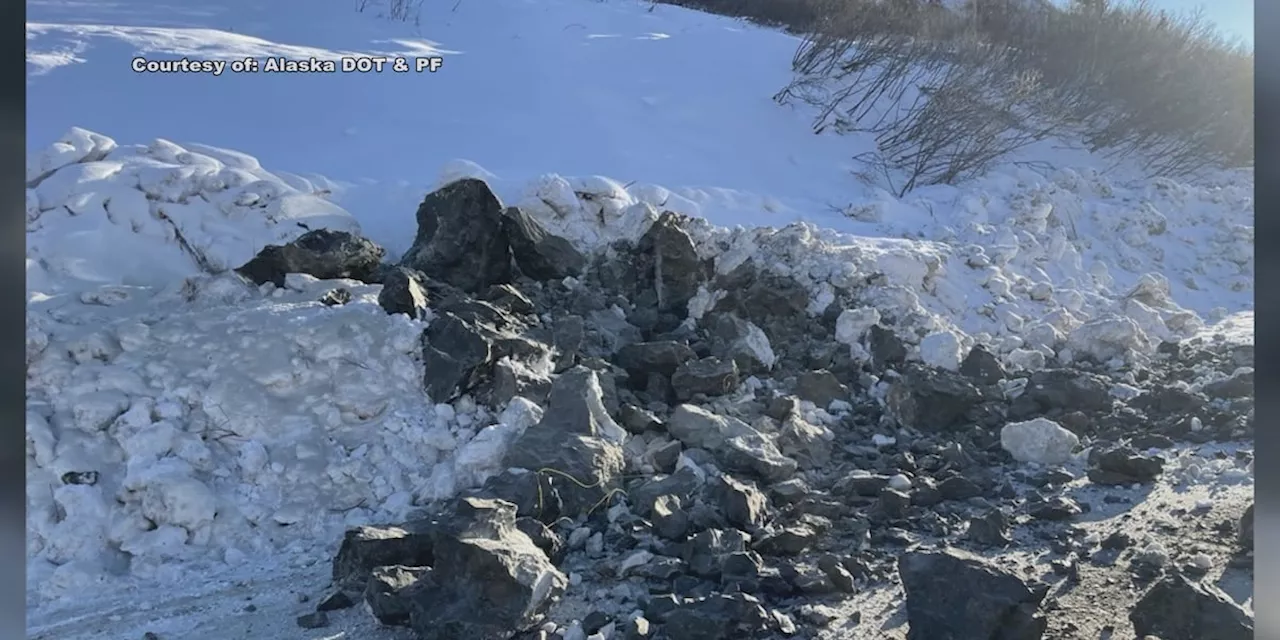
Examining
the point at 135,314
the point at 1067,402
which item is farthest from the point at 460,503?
the point at 1067,402

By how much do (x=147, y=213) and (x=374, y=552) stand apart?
2.77m

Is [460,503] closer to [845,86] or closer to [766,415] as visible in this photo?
[766,415]

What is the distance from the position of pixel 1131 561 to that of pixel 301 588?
111 inches

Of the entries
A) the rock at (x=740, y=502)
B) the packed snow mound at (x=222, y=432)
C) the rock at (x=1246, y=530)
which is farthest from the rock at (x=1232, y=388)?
the packed snow mound at (x=222, y=432)

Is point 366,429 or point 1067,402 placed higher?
point 1067,402

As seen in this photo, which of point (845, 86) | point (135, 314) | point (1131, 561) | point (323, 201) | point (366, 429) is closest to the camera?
point (1131, 561)

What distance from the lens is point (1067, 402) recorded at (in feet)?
15.2

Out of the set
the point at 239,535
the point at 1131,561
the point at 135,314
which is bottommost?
the point at 239,535

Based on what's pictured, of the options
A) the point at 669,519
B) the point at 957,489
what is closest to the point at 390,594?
the point at 669,519

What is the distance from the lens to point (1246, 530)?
3.47 metres

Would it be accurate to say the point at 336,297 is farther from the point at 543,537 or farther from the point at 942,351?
the point at 942,351

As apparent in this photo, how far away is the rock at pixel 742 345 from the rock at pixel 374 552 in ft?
6.41

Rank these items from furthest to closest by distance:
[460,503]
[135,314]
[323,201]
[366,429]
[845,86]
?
[845,86], [323,201], [135,314], [366,429], [460,503]

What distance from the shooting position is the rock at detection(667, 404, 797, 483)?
392 cm
